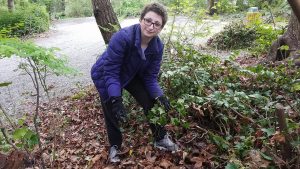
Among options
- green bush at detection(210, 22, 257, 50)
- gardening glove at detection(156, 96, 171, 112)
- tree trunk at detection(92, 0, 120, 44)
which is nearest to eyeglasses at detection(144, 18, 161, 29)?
gardening glove at detection(156, 96, 171, 112)

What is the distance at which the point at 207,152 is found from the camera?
11.1 ft

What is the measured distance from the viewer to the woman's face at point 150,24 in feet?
10.8

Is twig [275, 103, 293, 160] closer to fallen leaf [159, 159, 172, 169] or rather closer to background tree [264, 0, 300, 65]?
fallen leaf [159, 159, 172, 169]

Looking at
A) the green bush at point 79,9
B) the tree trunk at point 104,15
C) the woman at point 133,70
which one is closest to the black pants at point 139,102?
Result: the woman at point 133,70

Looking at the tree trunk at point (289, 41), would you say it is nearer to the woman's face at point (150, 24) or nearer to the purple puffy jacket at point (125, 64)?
the purple puffy jacket at point (125, 64)

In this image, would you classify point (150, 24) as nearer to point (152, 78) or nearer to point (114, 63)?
point (114, 63)

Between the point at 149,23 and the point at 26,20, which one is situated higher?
the point at 149,23

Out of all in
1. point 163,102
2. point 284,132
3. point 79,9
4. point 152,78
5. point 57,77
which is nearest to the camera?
point 284,132

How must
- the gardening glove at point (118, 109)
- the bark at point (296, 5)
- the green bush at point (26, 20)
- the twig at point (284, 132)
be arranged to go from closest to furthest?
the bark at point (296, 5) < the twig at point (284, 132) < the gardening glove at point (118, 109) < the green bush at point (26, 20)

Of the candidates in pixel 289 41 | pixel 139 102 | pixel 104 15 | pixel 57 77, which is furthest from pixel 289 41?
pixel 57 77

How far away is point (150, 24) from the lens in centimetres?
330

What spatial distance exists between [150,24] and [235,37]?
315 inches

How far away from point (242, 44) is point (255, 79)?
6.30 meters

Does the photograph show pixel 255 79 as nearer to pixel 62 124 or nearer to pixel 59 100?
pixel 62 124
